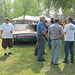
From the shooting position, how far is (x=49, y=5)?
12367mm

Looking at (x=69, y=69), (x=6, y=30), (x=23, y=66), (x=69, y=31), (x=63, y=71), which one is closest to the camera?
(x=63, y=71)

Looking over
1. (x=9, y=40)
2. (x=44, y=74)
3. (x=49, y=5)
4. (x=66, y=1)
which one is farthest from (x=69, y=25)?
(x=49, y=5)

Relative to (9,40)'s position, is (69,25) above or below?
above

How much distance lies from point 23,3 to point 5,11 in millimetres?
19099

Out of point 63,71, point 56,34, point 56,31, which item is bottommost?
point 63,71

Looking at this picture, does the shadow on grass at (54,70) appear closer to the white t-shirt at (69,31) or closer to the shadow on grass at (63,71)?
the shadow on grass at (63,71)

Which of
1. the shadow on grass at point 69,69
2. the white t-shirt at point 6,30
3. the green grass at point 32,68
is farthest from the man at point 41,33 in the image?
the white t-shirt at point 6,30

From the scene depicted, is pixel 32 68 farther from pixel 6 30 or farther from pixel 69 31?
pixel 6 30

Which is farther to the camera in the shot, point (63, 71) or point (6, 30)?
point (6, 30)

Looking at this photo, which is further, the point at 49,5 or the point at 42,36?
the point at 49,5

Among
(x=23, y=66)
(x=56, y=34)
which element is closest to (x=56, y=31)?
(x=56, y=34)

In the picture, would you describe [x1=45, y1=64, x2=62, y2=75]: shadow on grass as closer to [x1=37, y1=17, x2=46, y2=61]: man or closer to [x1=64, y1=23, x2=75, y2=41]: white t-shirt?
[x1=37, y1=17, x2=46, y2=61]: man

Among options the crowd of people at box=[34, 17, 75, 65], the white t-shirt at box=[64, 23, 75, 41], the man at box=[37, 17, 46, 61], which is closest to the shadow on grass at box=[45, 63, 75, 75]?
the crowd of people at box=[34, 17, 75, 65]

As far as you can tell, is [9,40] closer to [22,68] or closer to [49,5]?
[22,68]
